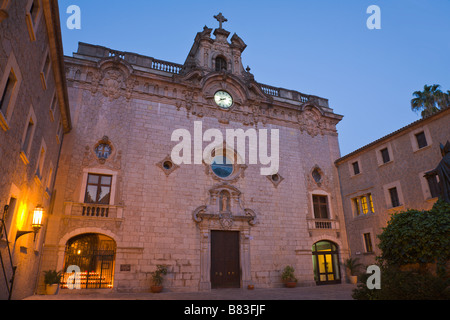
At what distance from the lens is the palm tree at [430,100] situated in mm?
26062

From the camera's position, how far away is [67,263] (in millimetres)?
14828

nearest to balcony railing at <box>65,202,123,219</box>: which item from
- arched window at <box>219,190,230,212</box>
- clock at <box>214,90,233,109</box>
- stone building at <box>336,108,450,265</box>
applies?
arched window at <box>219,190,230,212</box>

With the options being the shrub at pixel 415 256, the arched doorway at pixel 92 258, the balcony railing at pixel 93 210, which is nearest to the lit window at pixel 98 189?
the balcony railing at pixel 93 210

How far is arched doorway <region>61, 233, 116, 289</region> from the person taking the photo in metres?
14.8

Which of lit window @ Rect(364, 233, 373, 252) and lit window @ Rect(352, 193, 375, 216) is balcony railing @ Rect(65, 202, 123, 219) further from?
lit window @ Rect(352, 193, 375, 216)

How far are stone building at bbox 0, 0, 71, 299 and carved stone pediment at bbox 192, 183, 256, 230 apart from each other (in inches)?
321

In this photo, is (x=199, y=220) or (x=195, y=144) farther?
(x=195, y=144)

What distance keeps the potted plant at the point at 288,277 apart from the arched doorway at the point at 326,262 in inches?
93.0

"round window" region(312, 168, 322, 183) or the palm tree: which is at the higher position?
the palm tree

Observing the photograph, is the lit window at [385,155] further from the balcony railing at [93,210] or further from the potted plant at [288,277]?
the balcony railing at [93,210]
